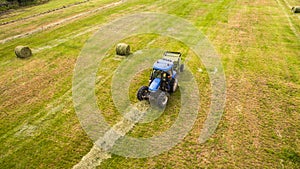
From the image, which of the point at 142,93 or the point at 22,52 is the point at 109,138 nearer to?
the point at 142,93

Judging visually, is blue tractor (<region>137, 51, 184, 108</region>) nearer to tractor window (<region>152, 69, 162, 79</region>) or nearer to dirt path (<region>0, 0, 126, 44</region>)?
tractor window (<region>152, 69, 162, 79</region>)

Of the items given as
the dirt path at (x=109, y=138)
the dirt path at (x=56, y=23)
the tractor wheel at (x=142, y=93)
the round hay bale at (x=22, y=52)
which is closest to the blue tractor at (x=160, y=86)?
the tractor wheel at (x=142, y=93)

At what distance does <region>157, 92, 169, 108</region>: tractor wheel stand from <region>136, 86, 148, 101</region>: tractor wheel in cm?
106

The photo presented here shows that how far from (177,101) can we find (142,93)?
7.19 feet

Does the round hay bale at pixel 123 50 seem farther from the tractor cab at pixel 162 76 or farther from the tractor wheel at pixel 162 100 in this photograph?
the tractor wheel at pixel 162 100

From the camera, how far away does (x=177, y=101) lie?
1359 centimetres

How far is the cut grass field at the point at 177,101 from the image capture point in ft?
33.1

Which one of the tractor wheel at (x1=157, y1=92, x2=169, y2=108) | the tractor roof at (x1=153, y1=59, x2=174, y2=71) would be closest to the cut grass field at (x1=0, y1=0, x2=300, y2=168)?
the tractor wheel at (x1=157, y1=92, x2=169, y2=108)

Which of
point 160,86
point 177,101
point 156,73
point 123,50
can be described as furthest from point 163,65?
point 123,50

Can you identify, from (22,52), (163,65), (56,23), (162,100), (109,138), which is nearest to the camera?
(109,138)

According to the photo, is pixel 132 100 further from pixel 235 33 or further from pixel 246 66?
pixel 235 33

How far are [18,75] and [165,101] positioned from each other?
11882mm

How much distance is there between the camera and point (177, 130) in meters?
11.5

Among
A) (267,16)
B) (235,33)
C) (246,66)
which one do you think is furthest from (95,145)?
(267,16)
